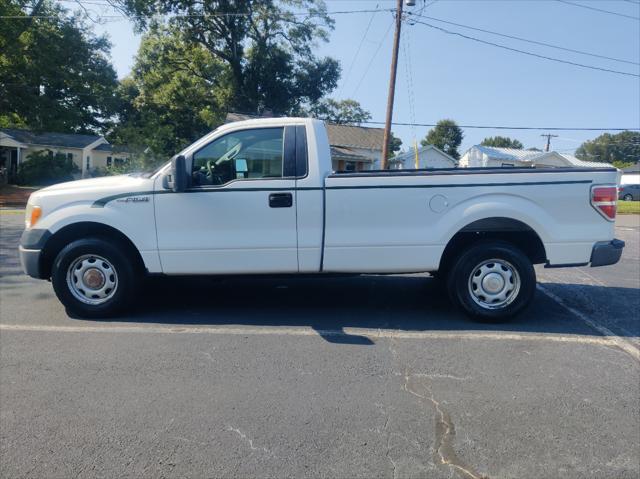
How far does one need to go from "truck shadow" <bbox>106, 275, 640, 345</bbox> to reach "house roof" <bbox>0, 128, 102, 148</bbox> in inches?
1619

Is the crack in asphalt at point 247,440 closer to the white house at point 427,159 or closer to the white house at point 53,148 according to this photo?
the white house at point 53,148

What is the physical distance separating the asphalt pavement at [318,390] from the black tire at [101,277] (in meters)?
0.17

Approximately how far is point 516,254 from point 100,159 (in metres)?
49.9

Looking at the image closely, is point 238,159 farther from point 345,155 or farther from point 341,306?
point 345,155

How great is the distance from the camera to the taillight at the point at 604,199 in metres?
4.97

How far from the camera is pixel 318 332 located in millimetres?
4887

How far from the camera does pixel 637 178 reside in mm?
62375

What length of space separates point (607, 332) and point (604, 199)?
136 centimetres

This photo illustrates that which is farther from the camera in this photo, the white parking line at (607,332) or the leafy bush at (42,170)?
the leafy bush at (42,170)

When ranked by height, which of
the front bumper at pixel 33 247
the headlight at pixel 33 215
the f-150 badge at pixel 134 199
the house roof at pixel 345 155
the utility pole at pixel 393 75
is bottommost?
the front bumper at pixel 33 247

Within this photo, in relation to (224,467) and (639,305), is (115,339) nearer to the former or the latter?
(224,467)

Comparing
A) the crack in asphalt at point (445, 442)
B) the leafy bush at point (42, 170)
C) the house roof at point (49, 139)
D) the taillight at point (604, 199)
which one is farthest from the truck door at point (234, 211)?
the house roof at point (49, 139)

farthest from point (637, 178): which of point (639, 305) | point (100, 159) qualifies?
point (639, 305)

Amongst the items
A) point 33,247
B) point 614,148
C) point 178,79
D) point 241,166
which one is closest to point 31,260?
point 33,247
